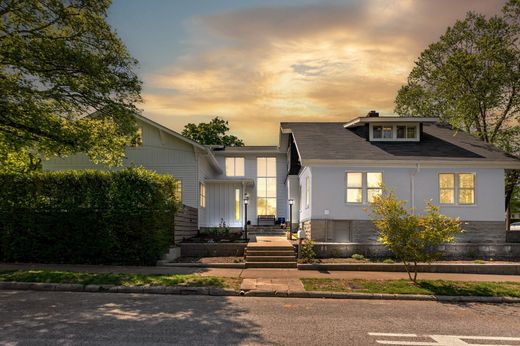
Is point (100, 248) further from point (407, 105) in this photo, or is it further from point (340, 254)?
point (407, 105)

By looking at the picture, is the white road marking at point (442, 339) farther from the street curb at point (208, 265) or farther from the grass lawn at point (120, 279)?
the street curb at point (208, 265)

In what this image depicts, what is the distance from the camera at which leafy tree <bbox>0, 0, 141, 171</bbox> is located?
15.9m

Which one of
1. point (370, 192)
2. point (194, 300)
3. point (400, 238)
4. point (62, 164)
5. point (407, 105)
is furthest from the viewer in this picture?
point (407, 105)

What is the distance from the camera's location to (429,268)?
56.1 feet

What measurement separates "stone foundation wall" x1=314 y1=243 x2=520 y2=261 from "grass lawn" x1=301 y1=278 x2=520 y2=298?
15.1 ft

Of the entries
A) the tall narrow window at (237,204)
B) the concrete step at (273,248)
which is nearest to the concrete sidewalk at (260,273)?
the concrete step at (273,248)

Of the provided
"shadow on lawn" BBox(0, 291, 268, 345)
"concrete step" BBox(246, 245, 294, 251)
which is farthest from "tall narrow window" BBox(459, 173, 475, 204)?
"shadow on lawn" BBox(0, 291, 268, 345)

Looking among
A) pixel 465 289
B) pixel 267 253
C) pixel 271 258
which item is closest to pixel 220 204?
pixel 267 253

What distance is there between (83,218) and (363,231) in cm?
1206

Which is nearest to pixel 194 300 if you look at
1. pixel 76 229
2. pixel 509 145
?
pixel 76 229

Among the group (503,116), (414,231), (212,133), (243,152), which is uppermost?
(212,133)

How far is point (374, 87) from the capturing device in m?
23.6

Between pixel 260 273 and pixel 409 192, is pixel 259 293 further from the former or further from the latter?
pixel 409 192

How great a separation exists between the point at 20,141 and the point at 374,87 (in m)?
16.4
